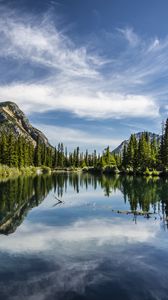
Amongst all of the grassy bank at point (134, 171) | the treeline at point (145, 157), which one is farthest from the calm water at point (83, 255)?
the treeline at point (145, 157)

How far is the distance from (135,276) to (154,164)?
97.8 meters

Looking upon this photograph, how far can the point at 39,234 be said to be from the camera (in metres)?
21.0

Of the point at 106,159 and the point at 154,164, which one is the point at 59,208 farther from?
the point at 106,159

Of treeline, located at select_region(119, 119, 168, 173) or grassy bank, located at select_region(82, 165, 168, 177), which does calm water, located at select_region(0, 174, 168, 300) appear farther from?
treeline, located at select_region(119, 119, 168, 173)

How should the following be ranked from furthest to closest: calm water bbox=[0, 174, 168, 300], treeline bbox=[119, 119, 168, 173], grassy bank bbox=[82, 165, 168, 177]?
treeline bbox=[119, 119, 168, 173] < grassy bank bbox=[82, 165, 168, 177] < calm water bbox=[0, 174, 168, 300]

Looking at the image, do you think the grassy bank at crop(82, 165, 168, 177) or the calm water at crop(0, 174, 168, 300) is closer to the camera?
the calm water at crop(0, 174, 168, 300)

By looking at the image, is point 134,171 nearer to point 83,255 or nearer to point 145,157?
point 145,157

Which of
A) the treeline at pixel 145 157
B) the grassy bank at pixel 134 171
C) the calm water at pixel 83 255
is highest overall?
the treeline at pixel 145 157

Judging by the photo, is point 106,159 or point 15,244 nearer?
point 15,244

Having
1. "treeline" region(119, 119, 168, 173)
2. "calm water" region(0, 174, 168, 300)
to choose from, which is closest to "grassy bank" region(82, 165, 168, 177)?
"treeline" region(119, 119, 168, 173)

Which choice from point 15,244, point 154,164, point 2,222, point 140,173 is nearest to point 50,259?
point 15,244

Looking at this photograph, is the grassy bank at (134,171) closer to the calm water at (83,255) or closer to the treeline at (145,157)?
the treeline at (145,157)

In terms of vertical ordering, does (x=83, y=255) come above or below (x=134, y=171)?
below

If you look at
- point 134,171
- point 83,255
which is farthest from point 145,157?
point 83,255
